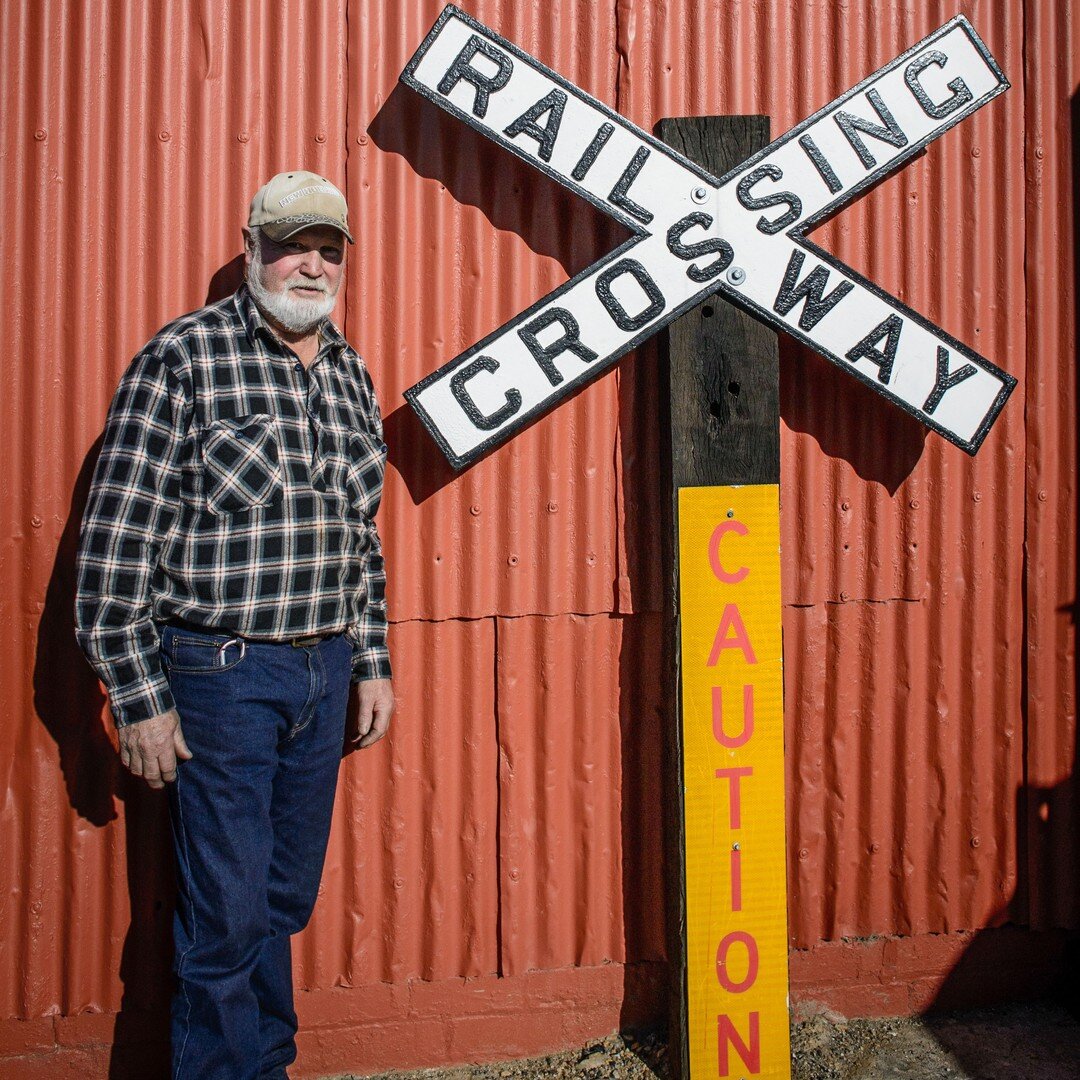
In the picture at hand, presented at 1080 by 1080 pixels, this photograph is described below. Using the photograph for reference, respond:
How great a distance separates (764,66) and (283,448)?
84.0 inches

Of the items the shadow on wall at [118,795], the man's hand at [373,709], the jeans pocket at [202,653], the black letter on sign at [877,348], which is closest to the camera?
the jeans pocket at [202,653]

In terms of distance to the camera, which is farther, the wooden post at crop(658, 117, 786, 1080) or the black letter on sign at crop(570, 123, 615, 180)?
the wooden post at crop(658, 117, 786, 1080)

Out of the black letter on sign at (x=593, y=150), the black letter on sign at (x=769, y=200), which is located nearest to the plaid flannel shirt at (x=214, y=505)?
the black letter on sign at (x=593, y=150)

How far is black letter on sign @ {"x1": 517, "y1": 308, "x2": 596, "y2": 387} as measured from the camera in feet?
9.02

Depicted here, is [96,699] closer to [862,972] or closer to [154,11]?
[154,11]

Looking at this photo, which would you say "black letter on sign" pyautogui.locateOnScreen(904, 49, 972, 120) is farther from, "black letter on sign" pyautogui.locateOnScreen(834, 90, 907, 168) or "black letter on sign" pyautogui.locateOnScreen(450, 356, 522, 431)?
"black letter on sign" pyautogui.locateOnScreen(450, 356, 522, 431)

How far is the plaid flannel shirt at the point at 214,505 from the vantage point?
2197 mm

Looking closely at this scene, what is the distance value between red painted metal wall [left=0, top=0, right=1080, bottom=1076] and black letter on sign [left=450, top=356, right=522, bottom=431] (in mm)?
256

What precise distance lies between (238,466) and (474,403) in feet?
2.49

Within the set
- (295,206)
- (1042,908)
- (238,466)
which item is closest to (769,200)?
(295,206)

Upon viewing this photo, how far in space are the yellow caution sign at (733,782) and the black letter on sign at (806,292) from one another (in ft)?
1.92

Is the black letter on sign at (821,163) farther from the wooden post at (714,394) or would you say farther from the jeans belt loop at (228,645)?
the jeans belt loop at (228,645)

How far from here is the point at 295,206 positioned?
8.00 ft

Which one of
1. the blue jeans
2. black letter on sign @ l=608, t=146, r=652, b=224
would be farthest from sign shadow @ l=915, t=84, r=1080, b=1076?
the blue jeans
